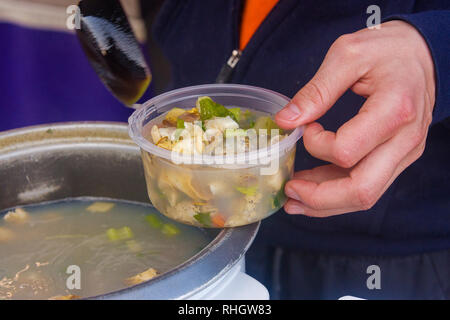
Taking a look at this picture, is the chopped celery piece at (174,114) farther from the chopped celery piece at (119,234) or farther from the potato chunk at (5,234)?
the potato chunk at (5,234)

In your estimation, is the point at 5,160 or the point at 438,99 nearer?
the point at 438,99

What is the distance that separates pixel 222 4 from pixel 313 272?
2.56ft

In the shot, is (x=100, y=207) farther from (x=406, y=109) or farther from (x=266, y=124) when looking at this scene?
(x=406, y=109)

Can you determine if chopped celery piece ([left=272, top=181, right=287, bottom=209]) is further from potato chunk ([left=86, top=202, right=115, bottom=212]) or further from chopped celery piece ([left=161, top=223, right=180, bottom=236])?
potato chunk ([left=86, top=202, right=115, bottom=212])

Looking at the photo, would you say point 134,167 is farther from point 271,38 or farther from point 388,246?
point 388,246

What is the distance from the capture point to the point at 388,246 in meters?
1.19

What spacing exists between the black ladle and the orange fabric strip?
30cm

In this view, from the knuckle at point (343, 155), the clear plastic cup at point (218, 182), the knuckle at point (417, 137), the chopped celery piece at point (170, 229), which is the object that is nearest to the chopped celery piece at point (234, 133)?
the clear plastic cup at point (218, 182)

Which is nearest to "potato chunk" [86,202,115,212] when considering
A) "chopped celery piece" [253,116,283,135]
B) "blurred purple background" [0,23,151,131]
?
"chopped celery piece" [253,116,283,135]

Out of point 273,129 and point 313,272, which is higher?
point 273,129

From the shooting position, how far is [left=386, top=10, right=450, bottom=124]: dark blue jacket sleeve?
0.84 meters

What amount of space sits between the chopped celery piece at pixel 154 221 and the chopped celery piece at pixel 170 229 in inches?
0.6

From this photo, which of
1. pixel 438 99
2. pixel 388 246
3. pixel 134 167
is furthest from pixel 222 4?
pixel 388 246
